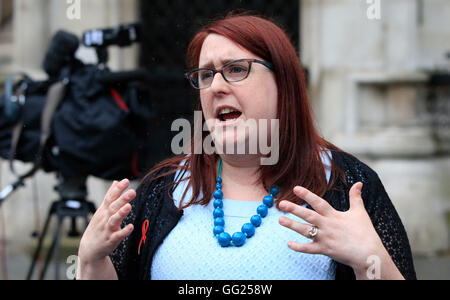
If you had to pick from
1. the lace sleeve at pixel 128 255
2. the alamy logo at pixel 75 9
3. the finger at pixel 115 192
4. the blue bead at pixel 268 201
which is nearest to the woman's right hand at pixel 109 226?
the finger at pixel 115 192

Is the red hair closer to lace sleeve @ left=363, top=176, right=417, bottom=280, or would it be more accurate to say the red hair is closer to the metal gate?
lace sleeve @ left=363, top=176, right=417, bottom=280

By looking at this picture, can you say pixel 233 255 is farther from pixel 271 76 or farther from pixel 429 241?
pixel 429 241

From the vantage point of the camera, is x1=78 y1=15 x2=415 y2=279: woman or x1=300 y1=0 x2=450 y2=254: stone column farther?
x1=300 y1=0 x2=450 y2=254: stone column

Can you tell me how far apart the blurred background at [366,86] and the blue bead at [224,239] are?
3289 mm

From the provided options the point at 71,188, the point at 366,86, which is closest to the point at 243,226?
the point at 71,188

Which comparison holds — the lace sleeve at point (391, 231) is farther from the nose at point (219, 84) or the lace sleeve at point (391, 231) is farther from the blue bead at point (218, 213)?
the nose at point (219, 84)

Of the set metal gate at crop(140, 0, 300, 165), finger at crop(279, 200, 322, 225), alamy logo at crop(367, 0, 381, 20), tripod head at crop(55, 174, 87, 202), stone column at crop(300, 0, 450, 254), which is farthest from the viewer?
metal gate at crop(140, 0, 300, 165)

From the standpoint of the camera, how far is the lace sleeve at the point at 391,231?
153 cm

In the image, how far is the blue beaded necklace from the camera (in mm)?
1541

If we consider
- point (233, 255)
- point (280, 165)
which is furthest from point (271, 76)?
point (233, 255)

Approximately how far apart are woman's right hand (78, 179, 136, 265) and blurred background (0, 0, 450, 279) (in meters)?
3.36

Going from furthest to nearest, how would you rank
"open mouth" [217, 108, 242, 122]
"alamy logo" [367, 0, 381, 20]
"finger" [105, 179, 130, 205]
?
"alamy logo" [367, 0, 381, 20], "open mouth" [217, 108, 242, 122], "finger" [105, 179, 130, 205]

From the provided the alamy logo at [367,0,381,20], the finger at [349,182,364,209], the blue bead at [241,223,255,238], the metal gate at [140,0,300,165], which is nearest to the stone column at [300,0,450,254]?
the metal gate at [140,0,300,165]

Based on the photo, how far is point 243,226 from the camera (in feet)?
5.12
